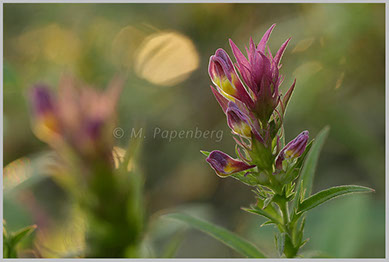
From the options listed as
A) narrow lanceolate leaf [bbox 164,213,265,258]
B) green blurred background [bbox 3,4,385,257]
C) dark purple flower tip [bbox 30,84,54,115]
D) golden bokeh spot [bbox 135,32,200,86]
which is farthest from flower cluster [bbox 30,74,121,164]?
golden bokeh spot [bbox 135,32,200,86]

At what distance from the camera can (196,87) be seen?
7.53ft

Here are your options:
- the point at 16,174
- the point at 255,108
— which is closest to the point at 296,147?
the point at 255,108

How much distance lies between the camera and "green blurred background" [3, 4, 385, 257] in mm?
1925

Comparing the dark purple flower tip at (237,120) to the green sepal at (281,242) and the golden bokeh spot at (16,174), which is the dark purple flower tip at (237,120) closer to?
the green sepal at (281,242)

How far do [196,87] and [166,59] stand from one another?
19cm

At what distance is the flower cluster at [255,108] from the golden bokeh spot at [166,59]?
1607mm

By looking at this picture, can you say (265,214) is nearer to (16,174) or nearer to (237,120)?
(237,120)

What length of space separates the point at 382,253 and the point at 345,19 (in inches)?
34.4

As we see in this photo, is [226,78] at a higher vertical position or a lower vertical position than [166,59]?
higher

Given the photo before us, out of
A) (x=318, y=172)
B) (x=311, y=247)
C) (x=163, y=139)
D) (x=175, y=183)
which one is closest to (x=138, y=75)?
(x=163, y=139)

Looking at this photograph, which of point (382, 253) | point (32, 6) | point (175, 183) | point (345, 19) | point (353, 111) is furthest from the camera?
point (32, 6)

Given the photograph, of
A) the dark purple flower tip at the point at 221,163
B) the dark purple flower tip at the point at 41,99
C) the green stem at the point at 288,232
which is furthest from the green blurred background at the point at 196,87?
the dark purple flower tip at the point at 221,163

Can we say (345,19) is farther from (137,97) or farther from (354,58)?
(137,97)

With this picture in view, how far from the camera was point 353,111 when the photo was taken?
204cm
